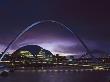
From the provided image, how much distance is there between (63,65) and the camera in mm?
191875

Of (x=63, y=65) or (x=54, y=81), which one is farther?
(x=63, y=65)

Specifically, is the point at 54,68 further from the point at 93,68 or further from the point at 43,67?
the point at 93,68

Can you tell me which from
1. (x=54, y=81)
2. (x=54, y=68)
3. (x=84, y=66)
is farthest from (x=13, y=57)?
(x=54, y=81)

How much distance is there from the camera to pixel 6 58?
188 meters

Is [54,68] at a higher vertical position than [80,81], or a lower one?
higher

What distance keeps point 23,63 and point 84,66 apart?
26943 mm

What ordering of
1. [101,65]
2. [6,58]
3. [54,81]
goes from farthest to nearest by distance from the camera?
[6,58] < [101,65] < [54,81]

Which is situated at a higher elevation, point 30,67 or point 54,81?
point 30,67

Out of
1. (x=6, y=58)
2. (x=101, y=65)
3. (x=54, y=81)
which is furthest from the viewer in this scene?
(x=6, y=58)

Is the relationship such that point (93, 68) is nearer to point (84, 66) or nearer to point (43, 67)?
point (84, 66)

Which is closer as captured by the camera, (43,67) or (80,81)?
(80,81)

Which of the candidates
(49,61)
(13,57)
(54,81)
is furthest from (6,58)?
(54,81)

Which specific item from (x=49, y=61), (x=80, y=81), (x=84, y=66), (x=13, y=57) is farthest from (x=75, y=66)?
(x=80, y=81)

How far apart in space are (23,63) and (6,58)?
7814 millimetres
